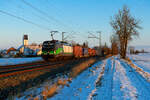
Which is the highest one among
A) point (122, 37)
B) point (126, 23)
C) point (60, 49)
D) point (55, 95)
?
point (126, 23)

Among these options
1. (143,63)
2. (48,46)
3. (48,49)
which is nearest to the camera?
(48,49)

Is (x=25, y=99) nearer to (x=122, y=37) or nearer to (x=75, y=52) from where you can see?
(x=75, y=52)

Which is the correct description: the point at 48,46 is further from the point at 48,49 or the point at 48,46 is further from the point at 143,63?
the point at 143,63

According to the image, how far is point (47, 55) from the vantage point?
936 inches

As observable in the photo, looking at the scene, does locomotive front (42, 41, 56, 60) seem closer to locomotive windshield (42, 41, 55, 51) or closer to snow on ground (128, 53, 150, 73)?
locomotive windshield (42, 41, 55, 51)

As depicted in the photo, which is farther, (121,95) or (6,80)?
(6,80)

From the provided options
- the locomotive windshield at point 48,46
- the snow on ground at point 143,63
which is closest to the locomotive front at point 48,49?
the locomotive windshield at point 48,46

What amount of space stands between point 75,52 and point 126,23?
1409 centimetres

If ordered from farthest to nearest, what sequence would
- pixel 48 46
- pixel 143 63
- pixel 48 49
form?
pixel 143 63 → pixel 48 46 → pixel 48 49

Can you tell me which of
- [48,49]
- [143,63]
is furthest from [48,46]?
[143,63]

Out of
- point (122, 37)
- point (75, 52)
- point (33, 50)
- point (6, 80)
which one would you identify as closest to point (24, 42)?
point (33, 50)

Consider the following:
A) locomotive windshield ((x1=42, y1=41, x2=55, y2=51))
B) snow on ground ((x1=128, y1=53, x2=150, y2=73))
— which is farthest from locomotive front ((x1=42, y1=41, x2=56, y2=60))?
snow on ground ((x1=128, y1=53, x2=150, y2=73))

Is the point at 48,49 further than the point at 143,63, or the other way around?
the point at 143,63

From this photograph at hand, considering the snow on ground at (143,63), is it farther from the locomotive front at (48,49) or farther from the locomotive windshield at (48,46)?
the locomotive windshield at (48,46)
